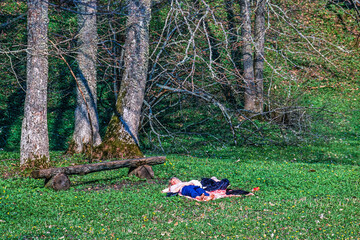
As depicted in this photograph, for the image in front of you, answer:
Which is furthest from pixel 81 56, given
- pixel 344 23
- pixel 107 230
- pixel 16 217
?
pixel 344 23

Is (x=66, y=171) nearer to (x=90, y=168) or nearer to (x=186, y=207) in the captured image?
(x=90, y=168)

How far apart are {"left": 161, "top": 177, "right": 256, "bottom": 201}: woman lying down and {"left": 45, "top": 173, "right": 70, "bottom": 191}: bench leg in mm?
2044

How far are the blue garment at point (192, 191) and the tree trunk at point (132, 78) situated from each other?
4.35 m

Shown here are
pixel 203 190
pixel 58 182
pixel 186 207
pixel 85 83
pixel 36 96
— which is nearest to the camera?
pixel 186 207

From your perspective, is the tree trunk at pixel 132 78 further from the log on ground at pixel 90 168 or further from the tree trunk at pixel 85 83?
the log on ground at pixel 90 168

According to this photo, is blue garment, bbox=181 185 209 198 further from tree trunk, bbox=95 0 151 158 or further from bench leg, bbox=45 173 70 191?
tree trunk, bbox=95 0 151 158

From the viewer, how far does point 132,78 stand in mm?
12039

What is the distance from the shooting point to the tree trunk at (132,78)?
38.9 ft

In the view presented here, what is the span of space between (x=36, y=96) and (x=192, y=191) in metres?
4.86

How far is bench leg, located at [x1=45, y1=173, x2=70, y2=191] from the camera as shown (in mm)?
8023

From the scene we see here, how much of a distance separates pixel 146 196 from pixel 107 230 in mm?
1946

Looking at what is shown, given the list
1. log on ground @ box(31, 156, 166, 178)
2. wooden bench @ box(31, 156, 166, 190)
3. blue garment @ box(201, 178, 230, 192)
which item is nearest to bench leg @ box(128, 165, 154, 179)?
log on ground @ box(31, 156, 166, 178)

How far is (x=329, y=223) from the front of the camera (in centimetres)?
608

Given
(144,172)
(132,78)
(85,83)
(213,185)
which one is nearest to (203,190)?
(213,185)
